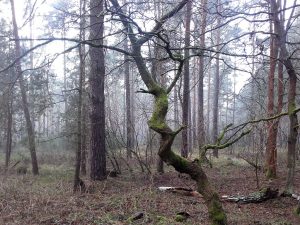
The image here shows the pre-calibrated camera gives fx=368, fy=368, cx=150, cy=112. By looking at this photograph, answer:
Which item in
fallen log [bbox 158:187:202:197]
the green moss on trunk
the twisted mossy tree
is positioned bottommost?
fallen log [bbox 158:187:202:197]

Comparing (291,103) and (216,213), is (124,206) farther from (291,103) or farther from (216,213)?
(291,103)

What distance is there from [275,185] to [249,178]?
Answer: 185 cm

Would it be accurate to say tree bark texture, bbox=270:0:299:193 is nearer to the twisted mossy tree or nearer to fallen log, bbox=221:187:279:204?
fallen log, bbox=221:187:279:204

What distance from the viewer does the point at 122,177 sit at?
13.3m

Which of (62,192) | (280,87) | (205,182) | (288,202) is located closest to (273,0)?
(280,87)

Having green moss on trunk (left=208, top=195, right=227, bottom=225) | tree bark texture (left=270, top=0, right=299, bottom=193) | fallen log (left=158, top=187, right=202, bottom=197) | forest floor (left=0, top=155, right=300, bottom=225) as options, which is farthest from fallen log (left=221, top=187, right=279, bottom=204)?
green moss on trunk (left=208, top=195, right=227, bottom=225)

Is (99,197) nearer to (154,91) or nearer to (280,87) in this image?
(154,91)

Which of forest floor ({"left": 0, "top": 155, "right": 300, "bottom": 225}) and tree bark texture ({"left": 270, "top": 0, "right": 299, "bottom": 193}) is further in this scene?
tree bark texture ({"left": 270, "top": 0, "right": 299, "bottom": 193})

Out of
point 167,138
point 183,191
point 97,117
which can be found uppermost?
point 97,117

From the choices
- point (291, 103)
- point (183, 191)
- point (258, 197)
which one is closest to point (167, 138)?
point (291, 103)

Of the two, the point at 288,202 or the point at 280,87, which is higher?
the point at 280,87

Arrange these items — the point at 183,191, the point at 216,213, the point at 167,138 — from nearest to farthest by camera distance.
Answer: the point at 167,138
the point at 216,213
the point at 183,191

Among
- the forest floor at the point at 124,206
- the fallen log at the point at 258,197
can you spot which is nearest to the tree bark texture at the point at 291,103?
the fallen log at the point at 258,197

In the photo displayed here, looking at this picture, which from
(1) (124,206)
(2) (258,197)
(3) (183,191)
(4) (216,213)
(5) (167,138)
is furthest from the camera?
(3) (183,191)
